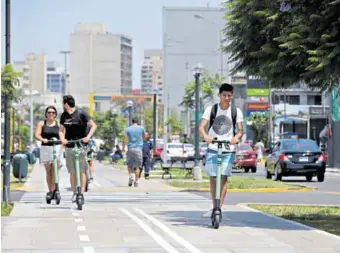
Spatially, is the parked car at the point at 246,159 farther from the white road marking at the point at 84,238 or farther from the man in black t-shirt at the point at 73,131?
the white road marking at the point at 84,238

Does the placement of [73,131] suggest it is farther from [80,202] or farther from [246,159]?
[246,159]

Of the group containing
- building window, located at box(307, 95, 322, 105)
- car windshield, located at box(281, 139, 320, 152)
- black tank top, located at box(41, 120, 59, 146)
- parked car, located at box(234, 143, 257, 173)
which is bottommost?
parked car, located at box(234, 143, 257, 173)

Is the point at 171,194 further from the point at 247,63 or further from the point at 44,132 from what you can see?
the point at 247,63

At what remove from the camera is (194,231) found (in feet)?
43.3

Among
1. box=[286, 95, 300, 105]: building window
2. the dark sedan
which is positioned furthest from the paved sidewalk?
box=[286, 95, 300, 105]: building window

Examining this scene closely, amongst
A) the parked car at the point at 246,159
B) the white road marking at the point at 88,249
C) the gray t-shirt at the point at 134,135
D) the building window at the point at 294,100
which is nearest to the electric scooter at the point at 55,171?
the white road marking at the point at 88,249

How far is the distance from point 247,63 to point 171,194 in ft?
27.8

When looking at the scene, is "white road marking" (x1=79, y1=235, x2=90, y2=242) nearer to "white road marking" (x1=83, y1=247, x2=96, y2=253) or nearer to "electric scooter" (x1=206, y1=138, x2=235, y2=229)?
"white road marking" (x1=83, y1=247, x2=96, y2=253)

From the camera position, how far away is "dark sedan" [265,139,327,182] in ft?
112

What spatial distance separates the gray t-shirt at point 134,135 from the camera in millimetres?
26281

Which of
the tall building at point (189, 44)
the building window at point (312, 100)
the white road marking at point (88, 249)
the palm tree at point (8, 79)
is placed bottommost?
the white road marking at point (88, 249)

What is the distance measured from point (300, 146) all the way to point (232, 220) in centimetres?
2025

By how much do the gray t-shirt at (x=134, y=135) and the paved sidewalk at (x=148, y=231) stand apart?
7.78 m

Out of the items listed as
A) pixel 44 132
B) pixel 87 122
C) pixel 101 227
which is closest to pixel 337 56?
pixel 101 227
